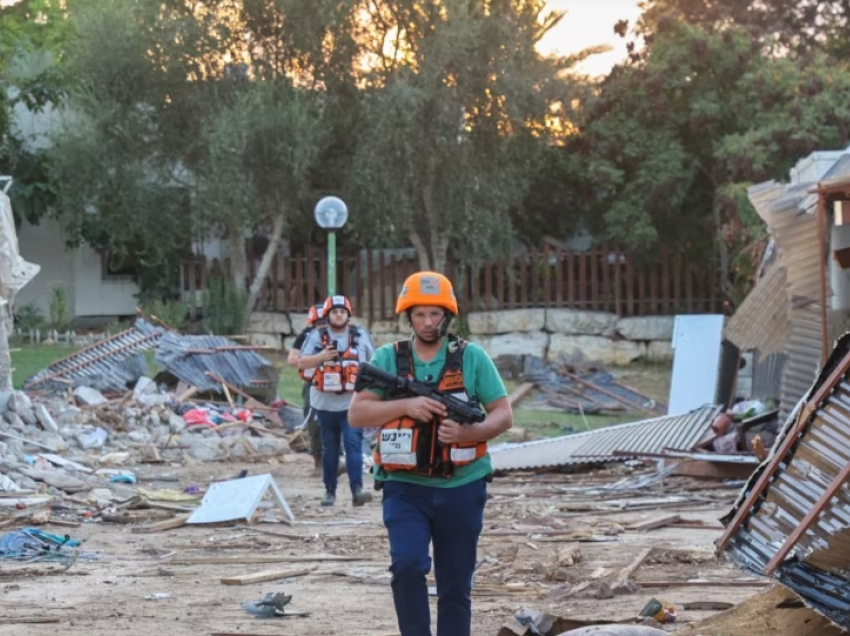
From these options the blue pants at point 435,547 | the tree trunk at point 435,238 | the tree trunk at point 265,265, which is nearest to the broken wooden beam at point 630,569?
the blue pants at point 435,547

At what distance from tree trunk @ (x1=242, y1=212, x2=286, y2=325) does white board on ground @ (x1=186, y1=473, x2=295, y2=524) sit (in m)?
19.0

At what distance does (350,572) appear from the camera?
9.43 m

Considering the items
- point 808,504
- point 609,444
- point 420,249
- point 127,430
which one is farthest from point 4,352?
point 420,249

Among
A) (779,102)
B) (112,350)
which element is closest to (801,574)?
(112,350)

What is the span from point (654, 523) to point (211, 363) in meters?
11.8

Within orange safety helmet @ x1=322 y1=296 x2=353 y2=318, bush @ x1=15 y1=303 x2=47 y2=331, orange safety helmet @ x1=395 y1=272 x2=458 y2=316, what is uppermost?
orange safety helmet @ x1=395 y1=272 x2=458 y2=316

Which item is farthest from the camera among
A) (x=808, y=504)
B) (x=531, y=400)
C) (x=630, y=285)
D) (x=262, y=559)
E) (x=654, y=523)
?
(x=630, y=285)

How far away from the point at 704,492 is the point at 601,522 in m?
2.32

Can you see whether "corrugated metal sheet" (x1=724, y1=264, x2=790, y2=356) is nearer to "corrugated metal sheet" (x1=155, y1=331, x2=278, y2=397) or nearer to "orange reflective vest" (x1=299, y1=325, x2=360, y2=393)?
"orange reflective vest" (x1=299, y1=325, x2=360, y2=393)

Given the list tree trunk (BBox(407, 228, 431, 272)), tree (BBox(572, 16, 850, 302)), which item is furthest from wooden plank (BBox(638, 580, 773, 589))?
tree trunk (BBox(407, 228, 431, 272))

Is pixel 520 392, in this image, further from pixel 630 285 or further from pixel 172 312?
pixel 172 312

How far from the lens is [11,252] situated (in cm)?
1761

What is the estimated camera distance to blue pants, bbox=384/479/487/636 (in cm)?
600

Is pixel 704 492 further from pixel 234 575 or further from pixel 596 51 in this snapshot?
pixel 596 51
